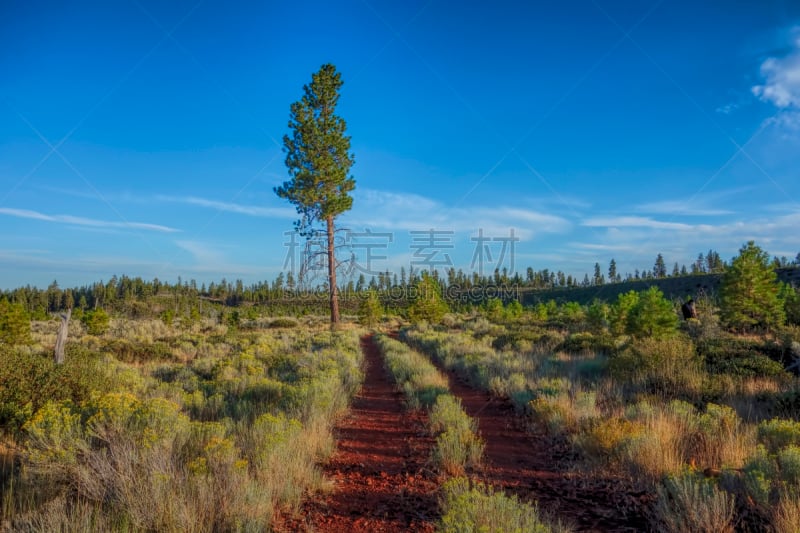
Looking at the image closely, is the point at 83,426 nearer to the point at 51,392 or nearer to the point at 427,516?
the point at 51,392

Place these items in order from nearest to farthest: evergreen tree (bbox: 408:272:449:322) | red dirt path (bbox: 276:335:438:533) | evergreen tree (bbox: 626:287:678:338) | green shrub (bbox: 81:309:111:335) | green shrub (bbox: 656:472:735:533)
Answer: green shrub (bbox: 656:472:735:533) → red dirt path (bbox: 276:335:438:533) → evergreen tree (bbox: 626:287:678:338) → green shrub (bbox: 81:309:111:335) → evergreen tree (bbox: 408:272:449:322)

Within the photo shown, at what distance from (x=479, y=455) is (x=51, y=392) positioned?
22.3ft

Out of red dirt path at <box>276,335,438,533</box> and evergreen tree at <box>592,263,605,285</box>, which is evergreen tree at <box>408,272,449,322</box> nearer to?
red dirt path at <box>276,335,438,533</box>

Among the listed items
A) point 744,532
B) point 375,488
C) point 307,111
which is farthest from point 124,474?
point 307,111

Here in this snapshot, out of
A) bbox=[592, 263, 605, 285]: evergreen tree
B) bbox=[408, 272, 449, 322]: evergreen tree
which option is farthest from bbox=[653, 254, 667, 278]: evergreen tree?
bbox=[408, 272, 449, 322]: evergreen tree

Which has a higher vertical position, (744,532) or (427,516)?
(744,532)

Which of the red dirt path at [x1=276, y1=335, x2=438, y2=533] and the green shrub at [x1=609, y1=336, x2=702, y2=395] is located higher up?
the green shrub at [x1=609, y1=336, x2=702, y2=395]

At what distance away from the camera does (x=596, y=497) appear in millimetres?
4664

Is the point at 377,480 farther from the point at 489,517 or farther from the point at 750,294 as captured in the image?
the point at 750,294

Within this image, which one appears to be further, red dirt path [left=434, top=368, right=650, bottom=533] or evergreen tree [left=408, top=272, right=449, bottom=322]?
evergreen tree [left=408, top=272, right=449, bottom=322]

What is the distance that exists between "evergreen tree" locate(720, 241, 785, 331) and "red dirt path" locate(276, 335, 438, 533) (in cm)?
2879

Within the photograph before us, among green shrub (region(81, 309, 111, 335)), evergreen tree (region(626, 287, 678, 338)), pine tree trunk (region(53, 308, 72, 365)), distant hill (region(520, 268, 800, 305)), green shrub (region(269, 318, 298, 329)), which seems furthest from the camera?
distant hill (region(520, 268, 800, 305))

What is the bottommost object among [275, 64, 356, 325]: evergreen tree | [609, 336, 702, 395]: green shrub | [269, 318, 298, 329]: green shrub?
[269, 318, 298, 329]: green shrub

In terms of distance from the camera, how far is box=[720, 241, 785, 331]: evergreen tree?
2707 cm
